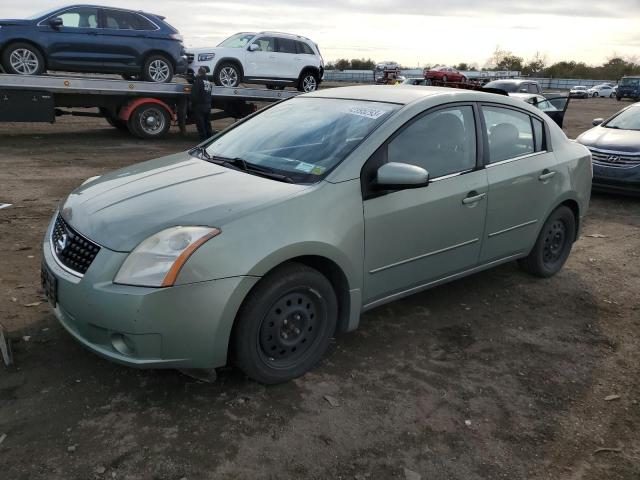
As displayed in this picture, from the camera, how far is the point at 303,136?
12.2ft

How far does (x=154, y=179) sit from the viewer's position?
11.4ft

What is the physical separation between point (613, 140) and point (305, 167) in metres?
7.03

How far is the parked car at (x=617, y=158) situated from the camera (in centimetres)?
810

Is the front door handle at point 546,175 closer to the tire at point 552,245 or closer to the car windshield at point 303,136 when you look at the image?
the tire at point 552,245

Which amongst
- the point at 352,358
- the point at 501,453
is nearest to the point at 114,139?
the point at 352,358

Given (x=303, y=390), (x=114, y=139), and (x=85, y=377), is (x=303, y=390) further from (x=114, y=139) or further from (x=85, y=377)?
(x=114, y=139)

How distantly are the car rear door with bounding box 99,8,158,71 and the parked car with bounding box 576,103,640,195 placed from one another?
9401mm

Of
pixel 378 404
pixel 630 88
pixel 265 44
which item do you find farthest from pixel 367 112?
pixel 630 88

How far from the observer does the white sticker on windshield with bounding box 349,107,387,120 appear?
365cm

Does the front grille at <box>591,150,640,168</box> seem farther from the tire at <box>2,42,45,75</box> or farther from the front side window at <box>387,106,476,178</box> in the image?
the tire at <box>2,42,45,75</box>

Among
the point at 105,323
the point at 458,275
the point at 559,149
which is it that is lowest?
the point at 458,275

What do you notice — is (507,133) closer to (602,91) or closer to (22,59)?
(22,59)

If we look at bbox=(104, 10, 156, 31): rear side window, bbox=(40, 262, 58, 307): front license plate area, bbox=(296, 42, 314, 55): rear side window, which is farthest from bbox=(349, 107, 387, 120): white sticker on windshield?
bbox=(296, 42, 314, 55): rear side window

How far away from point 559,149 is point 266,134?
2561 millimetres
